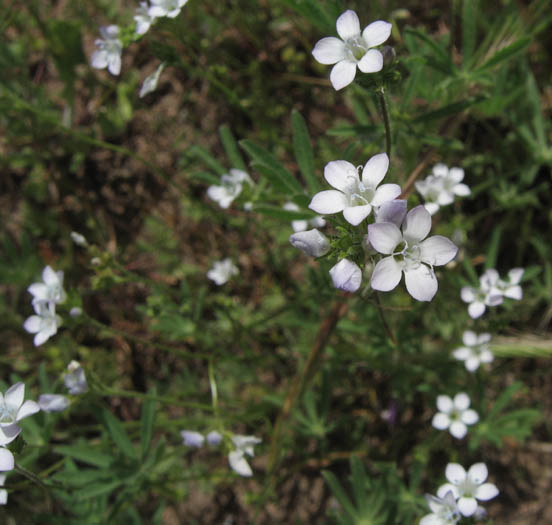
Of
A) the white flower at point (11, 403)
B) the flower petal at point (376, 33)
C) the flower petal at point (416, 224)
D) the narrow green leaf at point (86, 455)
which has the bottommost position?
the narrow green leaf at point (86, 455)

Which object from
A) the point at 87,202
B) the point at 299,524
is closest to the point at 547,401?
the point at 299,524

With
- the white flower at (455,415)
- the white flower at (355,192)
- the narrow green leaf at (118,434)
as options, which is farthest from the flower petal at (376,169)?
the narrow green leaf at (118,434)

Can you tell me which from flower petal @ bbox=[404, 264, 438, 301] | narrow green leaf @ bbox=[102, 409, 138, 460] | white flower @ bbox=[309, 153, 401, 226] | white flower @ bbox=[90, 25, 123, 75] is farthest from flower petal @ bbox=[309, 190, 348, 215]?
narrow green leaf @ bbox=[102, 409, 138, 460]

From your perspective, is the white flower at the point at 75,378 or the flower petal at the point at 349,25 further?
the white flower at the point at 75,378

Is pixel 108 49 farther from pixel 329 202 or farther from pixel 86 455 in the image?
pixel 86 455

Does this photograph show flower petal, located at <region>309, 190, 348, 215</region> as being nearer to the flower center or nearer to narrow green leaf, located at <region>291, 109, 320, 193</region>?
the flower center

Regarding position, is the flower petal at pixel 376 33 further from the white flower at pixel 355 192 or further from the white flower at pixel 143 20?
the white flower at pixel 143 20

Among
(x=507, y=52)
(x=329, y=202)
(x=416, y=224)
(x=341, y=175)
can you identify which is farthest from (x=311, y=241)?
(x=507, y=52)

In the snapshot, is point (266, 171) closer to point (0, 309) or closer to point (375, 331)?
point (375, 331)
